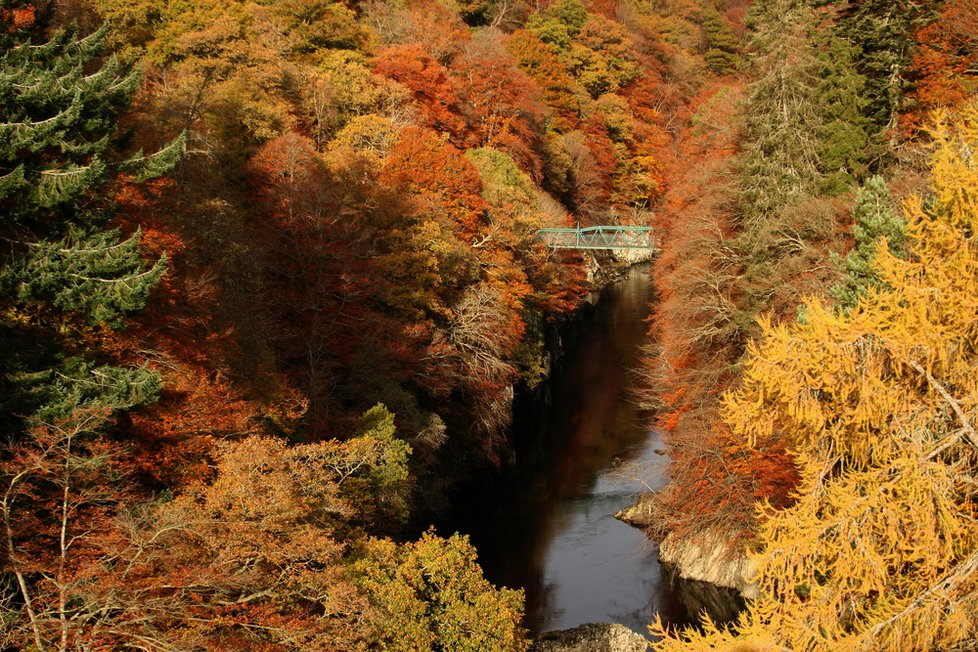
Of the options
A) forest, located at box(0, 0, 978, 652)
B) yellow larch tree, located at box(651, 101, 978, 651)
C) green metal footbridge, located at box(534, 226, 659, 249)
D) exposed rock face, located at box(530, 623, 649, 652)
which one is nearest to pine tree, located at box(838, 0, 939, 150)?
forest, located at box(0, 0, 978, 652)

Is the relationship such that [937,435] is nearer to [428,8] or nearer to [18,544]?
[18,544]

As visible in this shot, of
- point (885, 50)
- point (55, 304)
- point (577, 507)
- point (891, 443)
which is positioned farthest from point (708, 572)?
point (885, 50)

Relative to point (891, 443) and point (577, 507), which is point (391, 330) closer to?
point (577, 507)

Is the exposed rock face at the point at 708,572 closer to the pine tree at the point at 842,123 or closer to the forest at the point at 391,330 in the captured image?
the forest at the point at 391,330

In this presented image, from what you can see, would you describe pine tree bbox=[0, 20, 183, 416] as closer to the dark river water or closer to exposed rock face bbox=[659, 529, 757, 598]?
the dark river water

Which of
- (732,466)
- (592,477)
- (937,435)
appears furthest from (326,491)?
(592,477)
